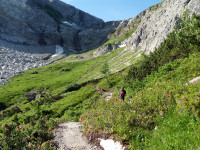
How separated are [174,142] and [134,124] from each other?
2.77m

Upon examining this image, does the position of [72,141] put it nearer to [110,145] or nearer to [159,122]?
[110,145]

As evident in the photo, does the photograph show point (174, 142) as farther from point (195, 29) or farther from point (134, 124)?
point (195, 29)

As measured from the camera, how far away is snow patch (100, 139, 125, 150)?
21.5 ft

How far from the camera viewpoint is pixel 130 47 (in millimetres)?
131625

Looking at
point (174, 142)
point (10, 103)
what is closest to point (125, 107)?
point (174, 142)

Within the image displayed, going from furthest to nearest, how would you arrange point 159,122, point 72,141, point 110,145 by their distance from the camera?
point 72,141 < point 110,145 < point 159,122

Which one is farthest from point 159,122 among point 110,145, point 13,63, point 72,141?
point 13,63

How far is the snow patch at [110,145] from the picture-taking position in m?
6.57

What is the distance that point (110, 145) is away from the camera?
22.7ft

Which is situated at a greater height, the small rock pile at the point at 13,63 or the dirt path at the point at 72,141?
the small rock pile at the point at 13,63

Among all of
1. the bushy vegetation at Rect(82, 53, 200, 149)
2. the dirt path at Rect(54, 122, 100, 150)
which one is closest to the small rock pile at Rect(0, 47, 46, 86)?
the dirt path at Rect(54, 122, 100, 150)

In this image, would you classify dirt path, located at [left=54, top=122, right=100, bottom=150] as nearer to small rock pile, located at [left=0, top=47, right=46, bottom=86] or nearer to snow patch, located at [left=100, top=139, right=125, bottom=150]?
snow patch, located at [left=100, top=139, right=125, bottom=150]

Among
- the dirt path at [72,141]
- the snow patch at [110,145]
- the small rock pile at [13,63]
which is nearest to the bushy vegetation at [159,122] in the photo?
the snow patch at [110,145]

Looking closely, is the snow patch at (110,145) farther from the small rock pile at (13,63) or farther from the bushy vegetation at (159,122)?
the small rock pile at (13,63)
